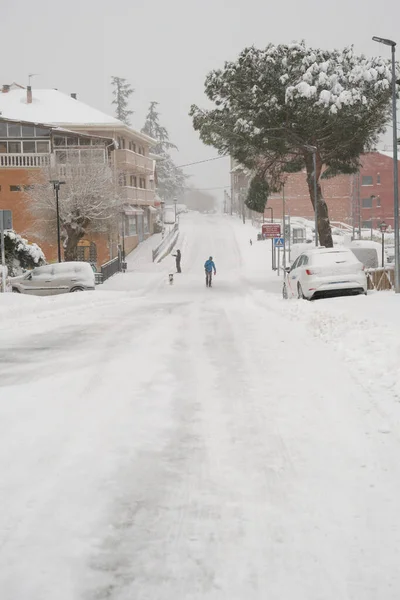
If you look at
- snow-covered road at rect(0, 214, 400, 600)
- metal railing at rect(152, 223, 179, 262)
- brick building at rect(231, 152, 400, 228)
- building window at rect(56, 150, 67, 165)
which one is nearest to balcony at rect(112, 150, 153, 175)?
metal railing at rect(152, 223, 179, 262)

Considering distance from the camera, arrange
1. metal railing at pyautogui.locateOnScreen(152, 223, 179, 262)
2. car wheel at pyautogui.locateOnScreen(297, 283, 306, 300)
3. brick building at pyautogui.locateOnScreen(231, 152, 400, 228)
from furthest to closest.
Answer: brick building at pyautogui.locateOnScreen(231, 152, 400, 228) < metal railing at pyautogui.locateOnScreen(152, 223, 179, 262) < car wheel at pyautogui.locateOnScreen(297, 283, 306, 300)

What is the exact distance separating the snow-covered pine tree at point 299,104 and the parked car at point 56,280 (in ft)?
42.1

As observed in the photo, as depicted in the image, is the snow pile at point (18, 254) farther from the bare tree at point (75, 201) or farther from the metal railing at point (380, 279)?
the metal railing at point (380, 279)

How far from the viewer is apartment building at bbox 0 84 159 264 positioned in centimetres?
4881

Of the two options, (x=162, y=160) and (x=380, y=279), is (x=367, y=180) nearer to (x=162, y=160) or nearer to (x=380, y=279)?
(x=162, y=160)

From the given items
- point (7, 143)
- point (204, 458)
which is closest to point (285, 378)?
point (204, 458)

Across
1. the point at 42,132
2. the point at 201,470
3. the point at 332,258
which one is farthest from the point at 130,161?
the point at 201,470

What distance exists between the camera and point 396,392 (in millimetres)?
8016

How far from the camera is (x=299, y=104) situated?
35969 millimetres

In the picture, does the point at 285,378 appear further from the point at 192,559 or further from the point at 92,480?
the point at 192,559

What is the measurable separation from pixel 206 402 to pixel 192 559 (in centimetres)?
383

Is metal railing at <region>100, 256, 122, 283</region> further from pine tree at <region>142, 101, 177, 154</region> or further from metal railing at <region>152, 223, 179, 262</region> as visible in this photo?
pine tree at <region>142, 101, 177, 154</region>

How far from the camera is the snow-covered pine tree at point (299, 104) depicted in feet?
118

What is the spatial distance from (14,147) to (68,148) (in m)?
4.06
